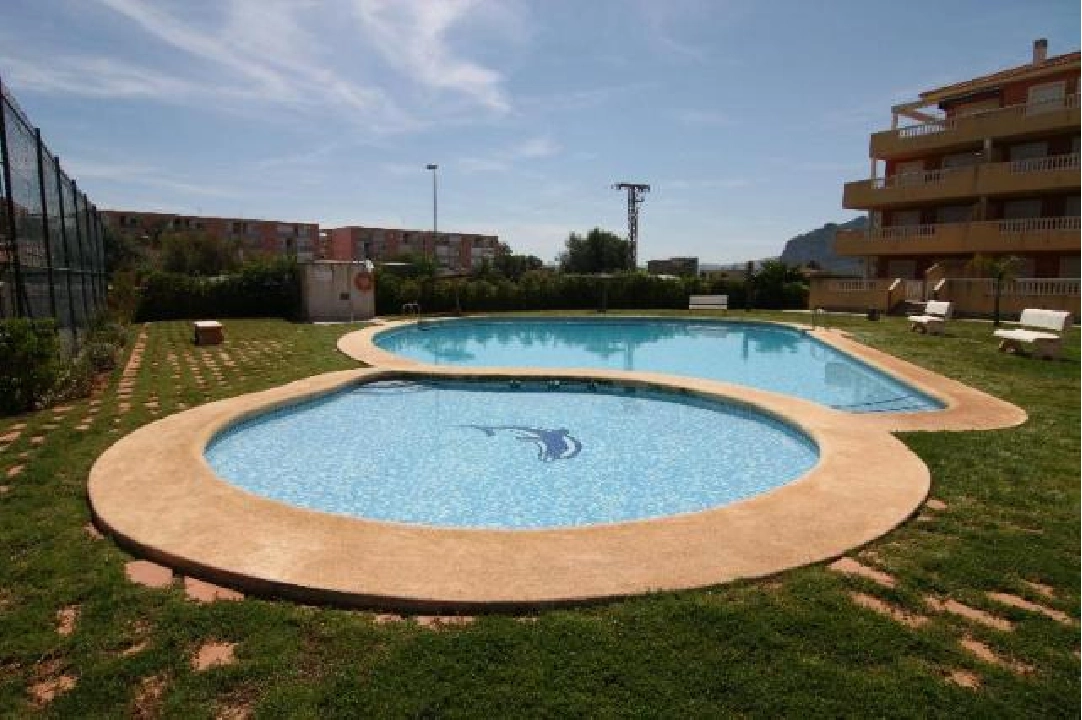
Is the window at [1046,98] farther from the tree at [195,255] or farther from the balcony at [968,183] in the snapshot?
the tree at [195,255]

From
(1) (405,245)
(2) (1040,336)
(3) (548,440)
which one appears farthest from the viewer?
(1) (405,245)

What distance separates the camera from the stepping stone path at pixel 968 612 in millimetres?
4014

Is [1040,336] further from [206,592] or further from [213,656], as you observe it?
[213,656]

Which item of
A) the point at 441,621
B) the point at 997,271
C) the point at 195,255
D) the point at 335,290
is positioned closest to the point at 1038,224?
the point at 997,271

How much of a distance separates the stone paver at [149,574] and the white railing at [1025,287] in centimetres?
2900

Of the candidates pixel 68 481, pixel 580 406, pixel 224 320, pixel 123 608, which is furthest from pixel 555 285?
pixel 123 608

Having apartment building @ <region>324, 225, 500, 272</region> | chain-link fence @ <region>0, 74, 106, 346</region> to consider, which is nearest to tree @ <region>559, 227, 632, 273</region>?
apartment building @ <region>324, 225, 500, 272</region>

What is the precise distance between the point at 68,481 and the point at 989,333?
23.6m

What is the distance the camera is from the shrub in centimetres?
973

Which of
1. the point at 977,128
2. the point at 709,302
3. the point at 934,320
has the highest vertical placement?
the point at 977,128

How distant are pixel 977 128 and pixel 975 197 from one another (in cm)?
313

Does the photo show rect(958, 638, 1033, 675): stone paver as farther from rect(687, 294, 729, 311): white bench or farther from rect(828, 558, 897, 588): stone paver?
rect(687, 294, 729, 311): white bench

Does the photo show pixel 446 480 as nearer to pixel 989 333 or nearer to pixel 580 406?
pixel 580 406

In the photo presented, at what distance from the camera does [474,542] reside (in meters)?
5.16
